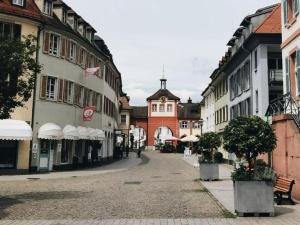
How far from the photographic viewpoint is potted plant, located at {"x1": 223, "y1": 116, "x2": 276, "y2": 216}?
11.1 metres

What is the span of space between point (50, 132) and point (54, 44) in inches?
247

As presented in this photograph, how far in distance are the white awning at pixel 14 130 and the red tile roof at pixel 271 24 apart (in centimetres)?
1674

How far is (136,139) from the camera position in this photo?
8888cm

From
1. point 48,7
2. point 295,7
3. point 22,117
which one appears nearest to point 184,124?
point 48,7

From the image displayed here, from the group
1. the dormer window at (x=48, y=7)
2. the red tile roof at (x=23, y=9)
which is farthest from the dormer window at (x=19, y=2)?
the dormer window at (x=48, y=7)

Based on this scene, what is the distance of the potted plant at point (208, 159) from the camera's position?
21766 mm

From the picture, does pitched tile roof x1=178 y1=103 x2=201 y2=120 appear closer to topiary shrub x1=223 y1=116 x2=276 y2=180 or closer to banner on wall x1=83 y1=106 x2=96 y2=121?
banner on wall x1=83 y1=106 x2=96 y2=121

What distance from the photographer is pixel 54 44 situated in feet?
94.8

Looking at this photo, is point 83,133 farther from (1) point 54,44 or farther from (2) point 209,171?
(2) point 209,171

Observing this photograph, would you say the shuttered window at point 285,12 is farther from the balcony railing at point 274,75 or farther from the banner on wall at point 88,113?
the banner on wall at point 88,113

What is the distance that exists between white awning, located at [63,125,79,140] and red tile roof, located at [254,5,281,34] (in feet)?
47.4

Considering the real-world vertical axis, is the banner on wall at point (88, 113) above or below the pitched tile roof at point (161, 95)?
below

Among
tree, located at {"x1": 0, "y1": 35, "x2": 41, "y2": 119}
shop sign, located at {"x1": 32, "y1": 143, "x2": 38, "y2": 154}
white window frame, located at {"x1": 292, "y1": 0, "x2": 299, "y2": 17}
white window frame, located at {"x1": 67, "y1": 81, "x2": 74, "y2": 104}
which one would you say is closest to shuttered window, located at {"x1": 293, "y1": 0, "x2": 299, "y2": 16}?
white window frame, located at {"x1": 292, "y1": 0, "x2": 299, "y2": 17}

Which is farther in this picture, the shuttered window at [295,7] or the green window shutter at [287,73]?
the green window shutter at [287,73]
